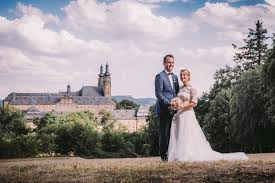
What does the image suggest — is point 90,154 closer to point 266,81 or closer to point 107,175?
point 266,81

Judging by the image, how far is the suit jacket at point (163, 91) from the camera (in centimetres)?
1139

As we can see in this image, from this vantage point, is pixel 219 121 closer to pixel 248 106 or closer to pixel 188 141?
pixel 248 106

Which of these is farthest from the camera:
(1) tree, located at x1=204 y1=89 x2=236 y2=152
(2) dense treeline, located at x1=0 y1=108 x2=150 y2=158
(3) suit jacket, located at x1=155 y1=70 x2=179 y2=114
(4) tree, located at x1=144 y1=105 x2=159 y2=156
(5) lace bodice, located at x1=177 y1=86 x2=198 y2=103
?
(2) dense treeline, located at x1=0 y1=108 x2=150 y2=158

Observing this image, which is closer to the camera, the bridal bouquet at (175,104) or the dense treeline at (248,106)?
the bridal bouquet at (175,104)

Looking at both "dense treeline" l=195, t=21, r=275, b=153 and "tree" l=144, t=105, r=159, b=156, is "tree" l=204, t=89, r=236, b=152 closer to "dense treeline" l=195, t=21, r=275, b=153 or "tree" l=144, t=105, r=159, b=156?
"dense treeline" l=195, t=21, r=275, b=153

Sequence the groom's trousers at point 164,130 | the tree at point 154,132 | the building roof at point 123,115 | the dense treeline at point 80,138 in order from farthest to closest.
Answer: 1. the building roof at point 123,115
2. the dense treeline at point 80,138
3. the tree at point 154,132
4. the groom's trousers at point 164,130

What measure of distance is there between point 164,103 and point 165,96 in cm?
28

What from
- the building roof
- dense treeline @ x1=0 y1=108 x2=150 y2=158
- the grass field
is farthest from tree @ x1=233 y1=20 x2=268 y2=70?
the building roof

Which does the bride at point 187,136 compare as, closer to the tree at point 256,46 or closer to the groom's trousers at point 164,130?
the groom's trousers at point 164,130

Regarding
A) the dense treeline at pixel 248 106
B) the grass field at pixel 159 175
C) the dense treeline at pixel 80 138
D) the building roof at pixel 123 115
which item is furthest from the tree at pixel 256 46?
the building roof at pixel 123 115

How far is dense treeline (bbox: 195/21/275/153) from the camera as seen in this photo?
3400 cm

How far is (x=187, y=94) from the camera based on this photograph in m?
12.1

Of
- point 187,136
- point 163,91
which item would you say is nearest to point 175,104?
point 163,91

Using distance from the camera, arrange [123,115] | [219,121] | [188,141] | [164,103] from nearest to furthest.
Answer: [164,103] → [188,141] → [219,121] → [123,115]
